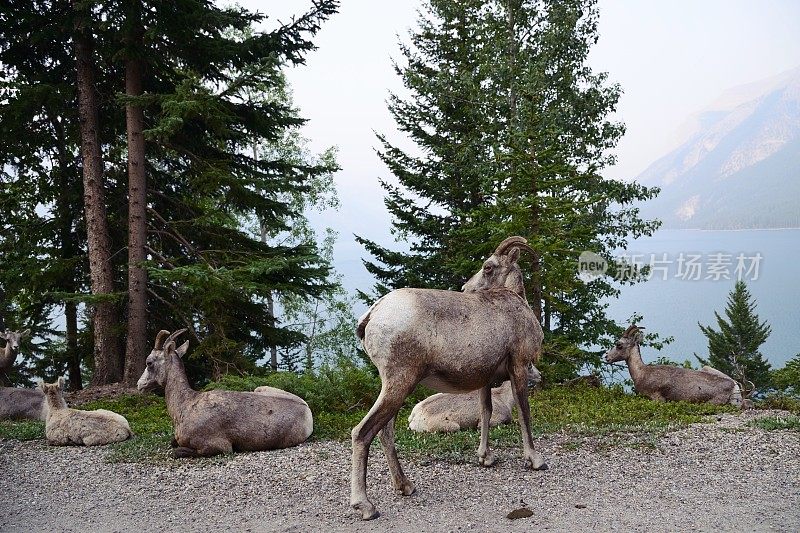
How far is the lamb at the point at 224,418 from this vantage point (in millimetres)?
8484

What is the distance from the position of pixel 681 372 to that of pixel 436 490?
25.7ft

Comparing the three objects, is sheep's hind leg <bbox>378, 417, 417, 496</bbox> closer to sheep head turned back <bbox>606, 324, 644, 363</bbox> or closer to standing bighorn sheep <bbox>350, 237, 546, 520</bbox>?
standing bighorn sheep <bbox>350, 237, 546, 520</bbox>

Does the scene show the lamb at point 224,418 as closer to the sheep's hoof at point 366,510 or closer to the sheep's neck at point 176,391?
the sheep's neck at point 176,391

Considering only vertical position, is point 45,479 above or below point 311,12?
below

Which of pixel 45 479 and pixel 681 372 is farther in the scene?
pixel 681 372

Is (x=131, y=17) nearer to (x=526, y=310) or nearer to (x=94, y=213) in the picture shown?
(x=94, y=213)

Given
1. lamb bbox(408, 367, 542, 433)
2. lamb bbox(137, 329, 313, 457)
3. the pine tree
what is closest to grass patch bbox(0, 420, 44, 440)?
lamb bbox(137, 329, 313, 457)

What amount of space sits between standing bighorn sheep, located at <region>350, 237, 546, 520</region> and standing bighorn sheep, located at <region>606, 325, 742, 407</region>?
6356 mm

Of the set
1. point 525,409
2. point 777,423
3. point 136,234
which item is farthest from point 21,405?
point 777,423

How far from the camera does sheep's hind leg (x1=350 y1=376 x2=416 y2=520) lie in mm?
6141

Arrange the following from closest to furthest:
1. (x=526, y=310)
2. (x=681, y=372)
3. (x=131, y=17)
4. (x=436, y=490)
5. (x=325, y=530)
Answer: (x=325, y=530)
(x=436, y=490)
(x=526, y=310)
(x=681, y=372)
(x=131, y=17)

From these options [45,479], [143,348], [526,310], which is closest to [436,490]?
[526,310]

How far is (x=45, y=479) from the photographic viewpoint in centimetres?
800

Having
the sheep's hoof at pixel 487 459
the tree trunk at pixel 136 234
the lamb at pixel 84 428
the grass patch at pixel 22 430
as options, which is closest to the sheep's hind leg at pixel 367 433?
the sheep's hoof at pixel 487 459
